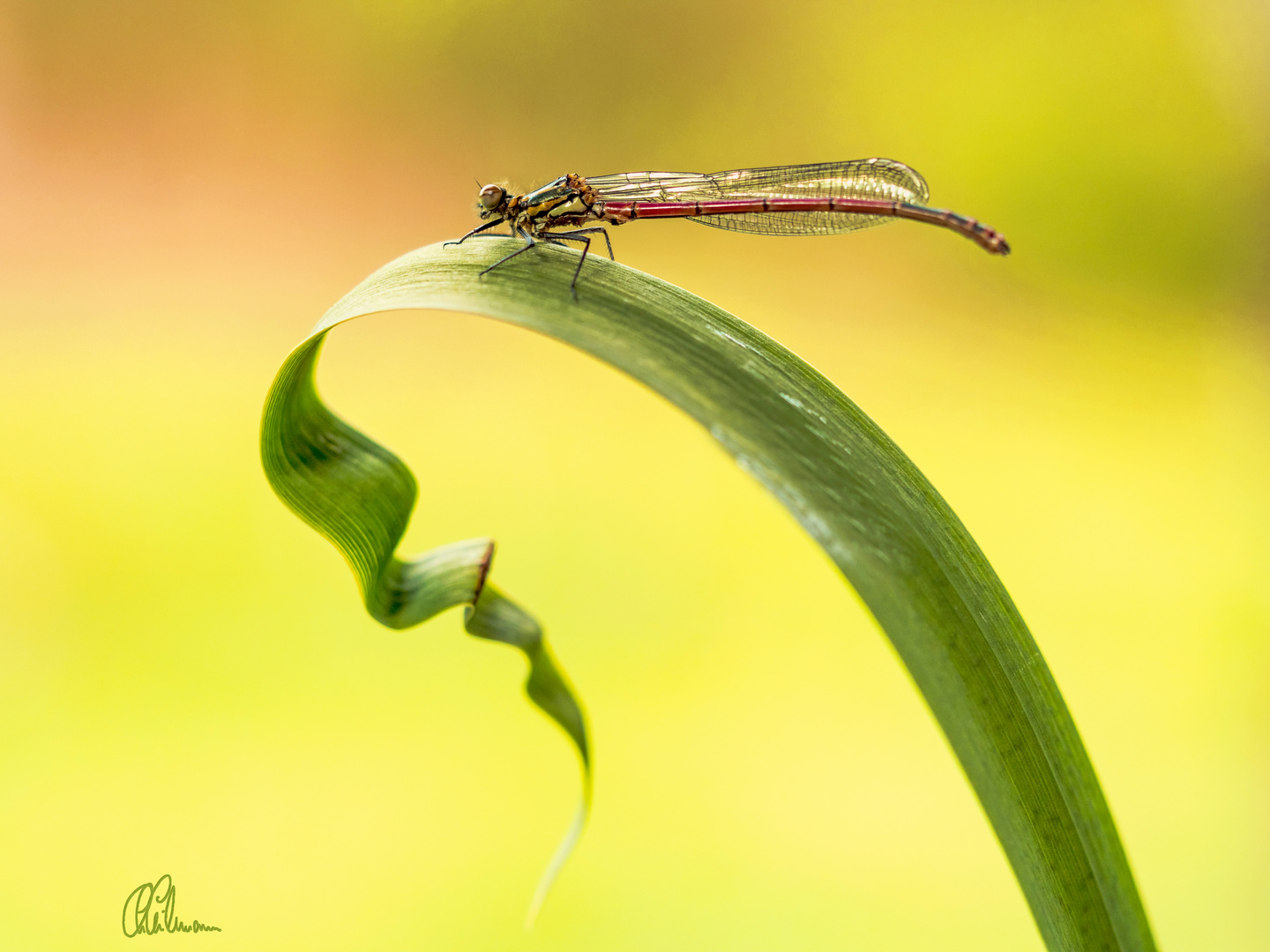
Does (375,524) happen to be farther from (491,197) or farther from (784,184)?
(784,184)

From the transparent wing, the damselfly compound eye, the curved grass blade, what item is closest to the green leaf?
the curved grass blade

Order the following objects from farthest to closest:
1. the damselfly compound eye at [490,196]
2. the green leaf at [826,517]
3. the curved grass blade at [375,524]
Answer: the damselfly compound eye at [490,196] < the curved grass blade at [375,524] < the green leaf at [826,517]

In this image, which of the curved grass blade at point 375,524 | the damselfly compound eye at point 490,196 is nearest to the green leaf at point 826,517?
the curved grass blade at point 375,524

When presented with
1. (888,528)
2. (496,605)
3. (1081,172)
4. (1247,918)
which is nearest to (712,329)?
(888,528)

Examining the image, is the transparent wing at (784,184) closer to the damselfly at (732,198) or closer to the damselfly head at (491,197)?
the damselfly at (732,198)

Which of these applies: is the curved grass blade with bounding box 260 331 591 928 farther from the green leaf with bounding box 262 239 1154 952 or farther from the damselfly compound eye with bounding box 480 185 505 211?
the damselfly compound eye with bounding box 480 185 505 211

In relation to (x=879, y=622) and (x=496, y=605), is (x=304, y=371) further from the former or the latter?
(x=879, y=622)
